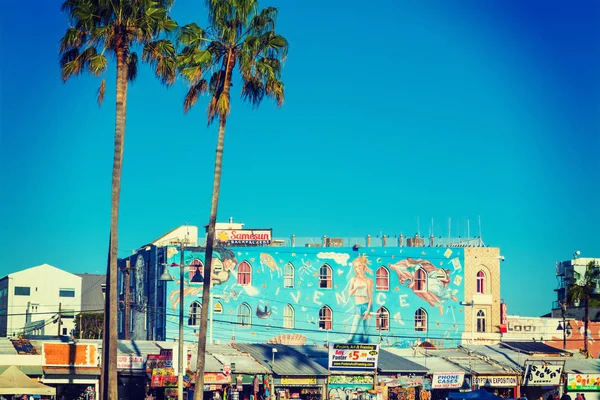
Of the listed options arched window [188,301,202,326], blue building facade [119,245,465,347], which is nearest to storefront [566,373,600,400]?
blue building facade [119,245,465,347]

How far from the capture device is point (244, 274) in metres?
77.7

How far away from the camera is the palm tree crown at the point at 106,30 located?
1400 inches

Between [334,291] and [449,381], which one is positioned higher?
[334,291]

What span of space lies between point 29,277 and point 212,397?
7610cm

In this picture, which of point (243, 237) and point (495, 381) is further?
point (243, 237)

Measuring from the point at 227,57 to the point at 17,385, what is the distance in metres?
15.7

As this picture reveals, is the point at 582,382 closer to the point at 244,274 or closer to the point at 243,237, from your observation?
the point at 244,274

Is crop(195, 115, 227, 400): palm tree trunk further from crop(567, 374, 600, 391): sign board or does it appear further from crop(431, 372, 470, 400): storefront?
crop(567, 374, 600, 391): sign board

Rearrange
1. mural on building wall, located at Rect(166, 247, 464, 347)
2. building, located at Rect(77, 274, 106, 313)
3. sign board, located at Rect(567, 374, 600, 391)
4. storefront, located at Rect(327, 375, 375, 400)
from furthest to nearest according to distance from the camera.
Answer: building, located at Rect(77, 274, 106, 313), mural on building wall, located at Rect(166, 247, 464, 347), sign board, located at Rect(567, 374, 600, 391), storefront, located at Rect(327, 375, 375, 400)

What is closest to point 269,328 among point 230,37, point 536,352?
point 536,352

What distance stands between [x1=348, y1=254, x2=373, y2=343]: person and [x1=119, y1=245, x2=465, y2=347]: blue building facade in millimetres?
84

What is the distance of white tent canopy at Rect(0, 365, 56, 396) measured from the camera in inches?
1490

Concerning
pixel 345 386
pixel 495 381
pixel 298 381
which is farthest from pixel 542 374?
pixel 298 381

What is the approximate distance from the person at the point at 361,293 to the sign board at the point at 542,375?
86.0 ft
